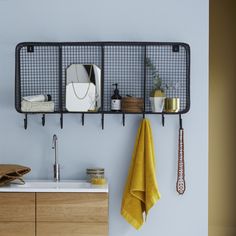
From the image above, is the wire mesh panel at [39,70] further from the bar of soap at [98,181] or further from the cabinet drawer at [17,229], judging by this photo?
the cabinet drawer at [17,229]

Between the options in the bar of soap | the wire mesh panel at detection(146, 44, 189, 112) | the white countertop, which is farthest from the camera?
the wire mesh panel at detection(146, 44, 189, 112)

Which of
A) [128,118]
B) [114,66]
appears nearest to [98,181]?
[128,118]

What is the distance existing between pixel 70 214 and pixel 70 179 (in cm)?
41

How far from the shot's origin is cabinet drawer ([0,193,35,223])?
9.46 feet

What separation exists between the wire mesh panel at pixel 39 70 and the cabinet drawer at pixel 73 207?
64 cm

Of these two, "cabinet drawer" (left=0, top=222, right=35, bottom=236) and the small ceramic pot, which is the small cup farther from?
"cabinet drawer" (left=0, top=222, right=35, bottom=236)

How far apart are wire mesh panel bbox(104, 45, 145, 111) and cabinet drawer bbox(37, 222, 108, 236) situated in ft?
2.58

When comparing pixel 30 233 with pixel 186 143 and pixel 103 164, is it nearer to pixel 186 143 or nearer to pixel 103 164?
pixel 103 164

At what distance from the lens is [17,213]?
9.47 feet

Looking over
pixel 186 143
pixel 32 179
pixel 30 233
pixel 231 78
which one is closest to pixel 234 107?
pixel 231 78

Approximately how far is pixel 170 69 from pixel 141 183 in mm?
787

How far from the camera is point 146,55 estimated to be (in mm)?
3178

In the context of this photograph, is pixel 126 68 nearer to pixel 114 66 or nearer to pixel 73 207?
pixel 114 66

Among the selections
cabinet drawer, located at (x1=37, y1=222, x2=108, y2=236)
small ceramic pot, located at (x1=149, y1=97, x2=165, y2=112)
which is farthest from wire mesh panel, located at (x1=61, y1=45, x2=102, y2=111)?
cabinet drawer, located at (x1=37, y1=222, x2=108, y2=236)
